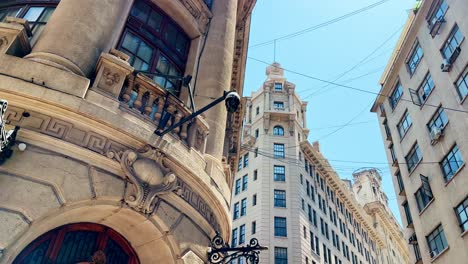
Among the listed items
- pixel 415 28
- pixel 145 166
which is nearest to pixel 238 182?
pixel 415 28

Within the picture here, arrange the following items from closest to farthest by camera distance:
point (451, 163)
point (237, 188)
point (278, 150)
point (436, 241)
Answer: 1. point (451, 163)
2. point (436, 241)
3. point (237, 188)
4. point (278, 150)

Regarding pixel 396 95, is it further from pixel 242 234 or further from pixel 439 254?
pixel 242 234

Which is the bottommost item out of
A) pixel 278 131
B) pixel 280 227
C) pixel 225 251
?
pixel 225 251

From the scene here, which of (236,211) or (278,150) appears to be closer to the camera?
(236,211)

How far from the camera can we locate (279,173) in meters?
48.4

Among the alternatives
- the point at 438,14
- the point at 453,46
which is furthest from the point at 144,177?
the point at 438,14

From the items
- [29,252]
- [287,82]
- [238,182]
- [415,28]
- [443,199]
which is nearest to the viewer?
[29,252]

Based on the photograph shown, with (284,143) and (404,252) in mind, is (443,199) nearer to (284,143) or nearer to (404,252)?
(284,143)

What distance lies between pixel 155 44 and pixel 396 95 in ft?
85.7

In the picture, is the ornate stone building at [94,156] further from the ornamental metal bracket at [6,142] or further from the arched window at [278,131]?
the arched window at [278,131]

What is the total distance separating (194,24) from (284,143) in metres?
44.0

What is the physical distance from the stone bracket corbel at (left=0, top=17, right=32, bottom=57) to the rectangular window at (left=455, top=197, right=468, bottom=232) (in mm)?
21385

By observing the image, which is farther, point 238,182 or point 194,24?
point 238,182

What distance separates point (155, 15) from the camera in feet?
31.8
